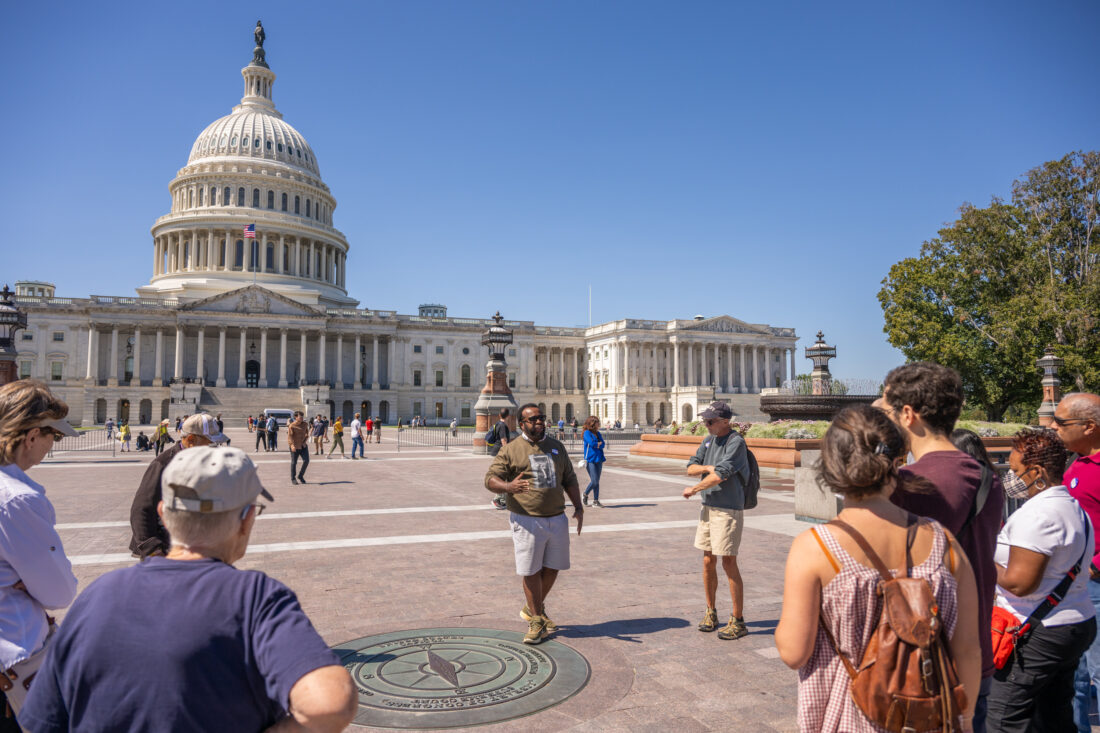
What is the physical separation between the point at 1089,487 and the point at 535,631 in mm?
4250

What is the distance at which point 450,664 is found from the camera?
586cm

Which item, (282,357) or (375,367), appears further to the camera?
(375,367)

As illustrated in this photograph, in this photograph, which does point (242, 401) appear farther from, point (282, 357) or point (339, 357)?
point (339, 357)

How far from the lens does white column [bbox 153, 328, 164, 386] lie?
257 feet

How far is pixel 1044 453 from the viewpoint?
3943 millimetres

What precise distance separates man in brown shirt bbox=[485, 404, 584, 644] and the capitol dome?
276 ft

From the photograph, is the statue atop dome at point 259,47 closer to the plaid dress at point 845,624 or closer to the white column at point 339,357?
the white column at point 339,357

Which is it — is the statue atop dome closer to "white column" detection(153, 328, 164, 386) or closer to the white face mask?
"white column" detection(153, 328, 164, 386)

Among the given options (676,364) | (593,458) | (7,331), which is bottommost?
(593,458)

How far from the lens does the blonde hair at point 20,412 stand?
3433mm

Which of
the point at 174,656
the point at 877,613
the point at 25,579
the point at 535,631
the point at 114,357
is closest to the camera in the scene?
the point at 174,656

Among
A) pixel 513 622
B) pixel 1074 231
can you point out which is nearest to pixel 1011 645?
pixel 513 622

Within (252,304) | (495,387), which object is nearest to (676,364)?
(252,304)

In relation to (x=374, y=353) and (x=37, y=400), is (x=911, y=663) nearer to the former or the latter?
(x=37, y=400)
